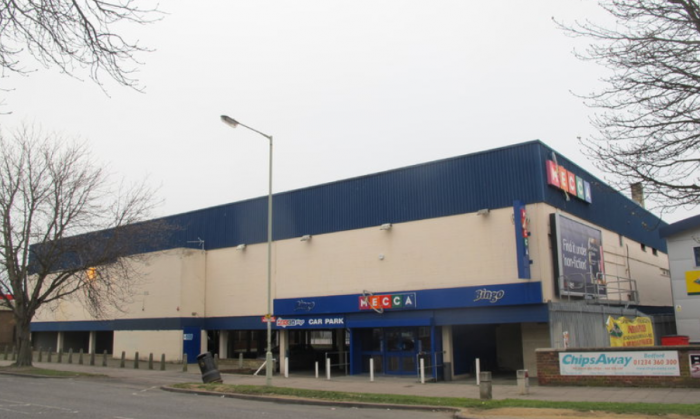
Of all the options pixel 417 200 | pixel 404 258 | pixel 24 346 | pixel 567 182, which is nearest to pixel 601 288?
pixel 567 182

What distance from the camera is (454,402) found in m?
16.2

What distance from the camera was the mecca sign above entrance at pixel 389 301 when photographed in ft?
86.9

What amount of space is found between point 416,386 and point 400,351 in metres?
5.07

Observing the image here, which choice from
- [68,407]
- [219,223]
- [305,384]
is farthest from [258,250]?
[68,407]

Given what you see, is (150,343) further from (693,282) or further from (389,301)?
(693,282)

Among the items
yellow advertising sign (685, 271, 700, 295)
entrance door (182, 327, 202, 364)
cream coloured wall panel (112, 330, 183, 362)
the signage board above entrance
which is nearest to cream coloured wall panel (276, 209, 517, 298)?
the signage board above entrance

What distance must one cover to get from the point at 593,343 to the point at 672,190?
15.9 metres

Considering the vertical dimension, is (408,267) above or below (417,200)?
below

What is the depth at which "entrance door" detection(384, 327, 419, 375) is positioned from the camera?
26.8 m

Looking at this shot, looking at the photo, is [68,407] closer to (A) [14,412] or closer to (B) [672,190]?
(A) [14,412]

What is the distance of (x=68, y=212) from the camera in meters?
29.4

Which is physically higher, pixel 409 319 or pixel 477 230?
pixel 477 230

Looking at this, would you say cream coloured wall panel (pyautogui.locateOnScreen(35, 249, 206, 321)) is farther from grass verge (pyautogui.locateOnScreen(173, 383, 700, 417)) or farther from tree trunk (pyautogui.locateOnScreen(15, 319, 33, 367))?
grass verge (pyautogui.locateOnScreen(173, 383, 700, 417))

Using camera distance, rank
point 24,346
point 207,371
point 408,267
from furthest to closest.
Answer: point 24,346 → point 408,267 → point 207,371
